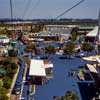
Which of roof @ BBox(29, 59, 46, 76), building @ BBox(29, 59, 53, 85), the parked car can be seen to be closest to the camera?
the parked car

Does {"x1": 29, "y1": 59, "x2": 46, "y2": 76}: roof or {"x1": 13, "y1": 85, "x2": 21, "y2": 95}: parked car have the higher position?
{"x1": 29, "y1": 59, "x2": 46, "y2": 76}: roof

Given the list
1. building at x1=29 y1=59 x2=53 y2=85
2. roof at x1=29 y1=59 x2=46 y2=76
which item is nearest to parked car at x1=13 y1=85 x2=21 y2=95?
building at x1=29 y1=59 x2=53 y2=85

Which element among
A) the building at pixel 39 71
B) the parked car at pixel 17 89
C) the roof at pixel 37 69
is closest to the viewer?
the parked car at pixel 17 89

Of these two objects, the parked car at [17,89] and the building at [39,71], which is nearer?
the parked car at [17,89]

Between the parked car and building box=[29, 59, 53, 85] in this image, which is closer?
the parked car

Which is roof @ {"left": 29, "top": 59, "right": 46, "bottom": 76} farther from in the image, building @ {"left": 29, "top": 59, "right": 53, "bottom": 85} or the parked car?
the parked car

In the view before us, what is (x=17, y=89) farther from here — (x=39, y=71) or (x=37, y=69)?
(x=37, y=69)

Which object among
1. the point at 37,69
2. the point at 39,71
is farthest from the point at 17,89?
the point at 37,69

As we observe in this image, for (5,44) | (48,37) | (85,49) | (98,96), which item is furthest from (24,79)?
(48,37)

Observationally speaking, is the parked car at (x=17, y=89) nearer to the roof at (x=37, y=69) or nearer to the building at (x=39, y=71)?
the building at (x=39, y=71)

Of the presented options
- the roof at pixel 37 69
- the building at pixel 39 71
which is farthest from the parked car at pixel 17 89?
the roof at pixel 37 69
